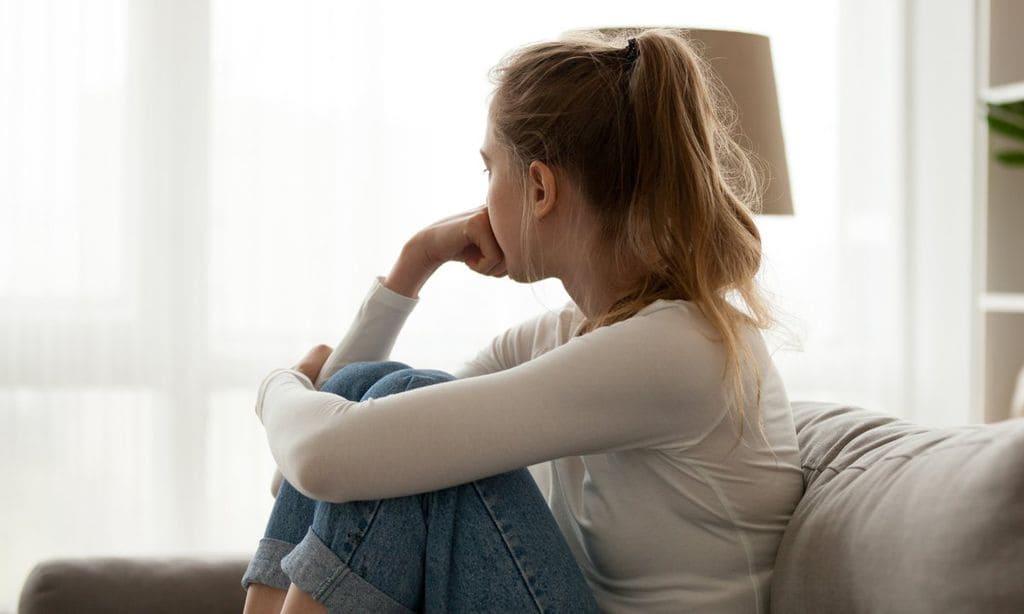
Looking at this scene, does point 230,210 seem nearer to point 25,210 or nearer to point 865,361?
point 25,210

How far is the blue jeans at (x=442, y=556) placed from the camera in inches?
44.6

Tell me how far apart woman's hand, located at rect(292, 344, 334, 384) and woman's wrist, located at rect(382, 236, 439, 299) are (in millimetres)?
133

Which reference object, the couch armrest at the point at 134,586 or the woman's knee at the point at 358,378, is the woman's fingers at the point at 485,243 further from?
the couch armrest at the point at 134,586

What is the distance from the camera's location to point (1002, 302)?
286 centimetres

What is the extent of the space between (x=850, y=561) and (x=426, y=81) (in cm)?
198

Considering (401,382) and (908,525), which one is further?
(401,382)

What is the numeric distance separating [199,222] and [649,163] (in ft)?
5.35

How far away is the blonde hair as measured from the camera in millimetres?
1240

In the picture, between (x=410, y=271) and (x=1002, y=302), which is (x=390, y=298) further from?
(x=1002, y=302)

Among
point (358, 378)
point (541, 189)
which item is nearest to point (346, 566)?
point (358, 378)

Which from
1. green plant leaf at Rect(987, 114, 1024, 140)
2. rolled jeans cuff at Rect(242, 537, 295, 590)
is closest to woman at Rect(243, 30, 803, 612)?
rolled jeans cuff at Rect(242, 537, 295, 590)

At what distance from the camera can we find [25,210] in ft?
8.21

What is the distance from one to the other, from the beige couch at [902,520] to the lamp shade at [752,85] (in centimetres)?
52

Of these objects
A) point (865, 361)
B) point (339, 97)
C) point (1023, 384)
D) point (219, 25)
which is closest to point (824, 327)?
point (865, 361)
